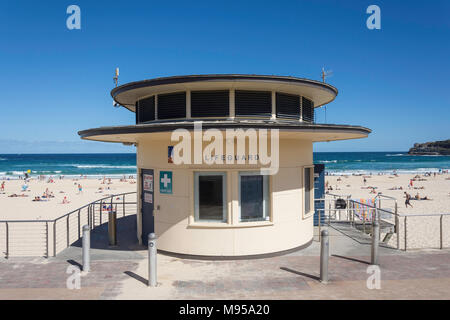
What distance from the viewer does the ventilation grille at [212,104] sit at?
7.82 meters

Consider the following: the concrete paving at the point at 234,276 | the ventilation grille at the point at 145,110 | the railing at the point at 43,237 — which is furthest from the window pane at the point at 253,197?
the railing at the point at 43,237

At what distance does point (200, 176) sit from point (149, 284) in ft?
8.88

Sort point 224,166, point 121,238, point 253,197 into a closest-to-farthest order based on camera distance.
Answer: point 224,166
point 253,197
point 121,238

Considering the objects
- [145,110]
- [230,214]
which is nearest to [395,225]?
[230,214]

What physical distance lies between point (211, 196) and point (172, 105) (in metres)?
2.51

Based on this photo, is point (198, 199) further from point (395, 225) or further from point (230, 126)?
point (395, 225)

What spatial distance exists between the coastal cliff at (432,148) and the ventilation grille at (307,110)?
5859 inches

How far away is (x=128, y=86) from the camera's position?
27.2 feet

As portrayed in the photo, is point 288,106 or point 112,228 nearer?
point 288,106

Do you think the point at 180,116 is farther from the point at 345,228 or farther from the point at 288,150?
the point at 345,228

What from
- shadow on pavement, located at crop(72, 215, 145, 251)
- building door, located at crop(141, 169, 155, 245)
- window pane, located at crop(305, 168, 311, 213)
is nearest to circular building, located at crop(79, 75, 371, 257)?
building door, located at crop(141, 169, 155, 245)

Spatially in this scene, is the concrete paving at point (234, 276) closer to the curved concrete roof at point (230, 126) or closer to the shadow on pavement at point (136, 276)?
the shadow on pavement at point (136, 276)

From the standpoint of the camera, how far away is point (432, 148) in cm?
14062
